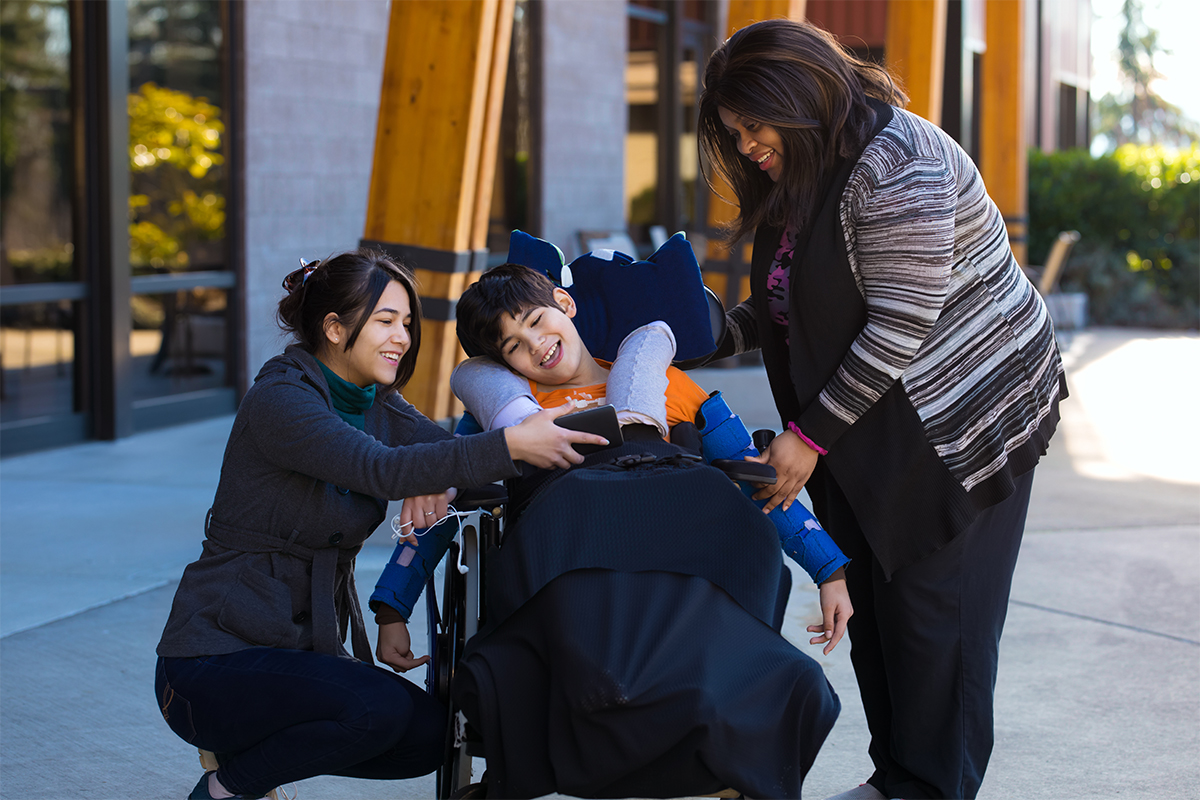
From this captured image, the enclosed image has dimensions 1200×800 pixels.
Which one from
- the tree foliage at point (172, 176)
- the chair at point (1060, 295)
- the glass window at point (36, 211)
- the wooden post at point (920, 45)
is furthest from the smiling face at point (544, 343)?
the chair at point (1060, 295)

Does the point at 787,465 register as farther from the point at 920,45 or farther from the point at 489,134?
the point at 920,45

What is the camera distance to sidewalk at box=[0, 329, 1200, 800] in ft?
9.27

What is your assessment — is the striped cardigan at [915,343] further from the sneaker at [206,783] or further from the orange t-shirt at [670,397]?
the sneaker at [206,783]

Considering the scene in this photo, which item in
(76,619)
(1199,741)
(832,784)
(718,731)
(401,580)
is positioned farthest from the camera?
(76,619)

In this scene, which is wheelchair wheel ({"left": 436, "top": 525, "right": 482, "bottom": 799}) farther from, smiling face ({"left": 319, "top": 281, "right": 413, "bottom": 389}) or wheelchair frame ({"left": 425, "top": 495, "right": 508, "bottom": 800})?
smiling face ({"left": 319, "top": 281, "right": 413, "bottom": 389})

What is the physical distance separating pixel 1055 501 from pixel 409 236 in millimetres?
3223

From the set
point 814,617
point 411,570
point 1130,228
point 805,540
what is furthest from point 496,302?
point 1130,228

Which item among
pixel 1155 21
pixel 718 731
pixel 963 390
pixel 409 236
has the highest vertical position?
pixel 1155 21

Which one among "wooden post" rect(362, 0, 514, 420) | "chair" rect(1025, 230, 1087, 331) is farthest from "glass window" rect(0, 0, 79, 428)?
"chair" rect(1025, 230, 1087, 331)

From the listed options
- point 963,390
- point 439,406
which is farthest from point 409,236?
point 963,390

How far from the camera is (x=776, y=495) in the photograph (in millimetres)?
2316

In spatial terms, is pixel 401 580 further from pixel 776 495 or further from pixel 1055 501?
pixel 1055 501

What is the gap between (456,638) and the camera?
7.50 feet

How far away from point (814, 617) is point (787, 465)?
1850 millimetres
